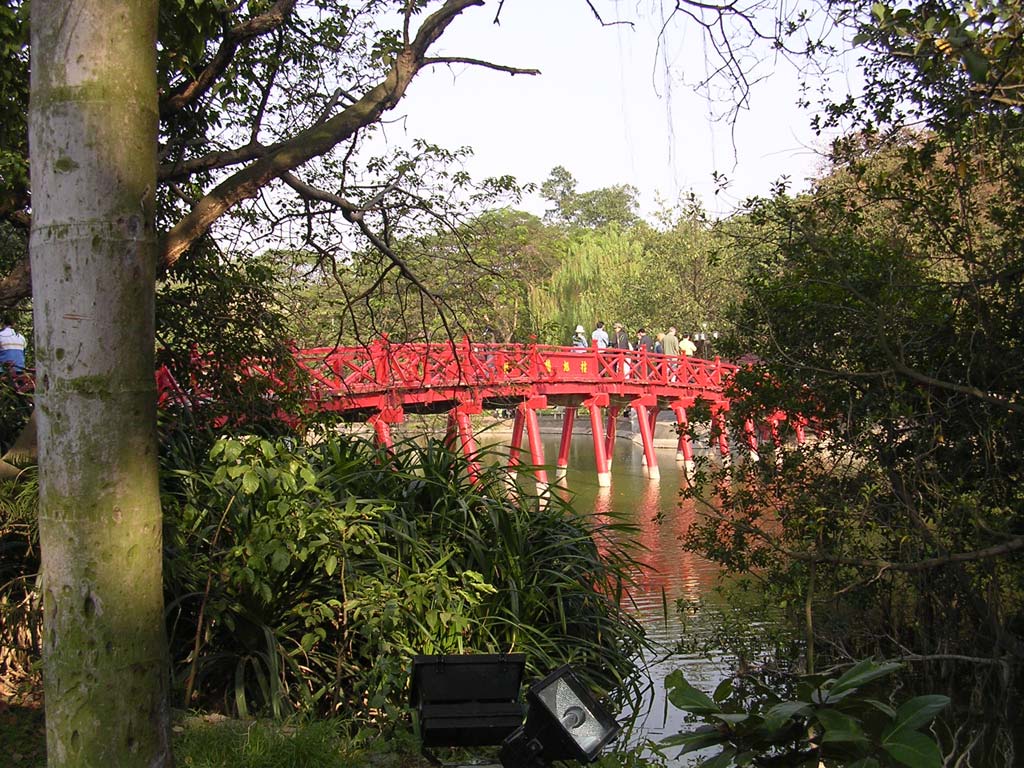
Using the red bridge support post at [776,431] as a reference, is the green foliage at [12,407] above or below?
above

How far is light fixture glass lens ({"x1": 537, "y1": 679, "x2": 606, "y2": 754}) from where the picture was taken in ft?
10.6

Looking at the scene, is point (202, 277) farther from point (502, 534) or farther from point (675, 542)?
point (675, 542)

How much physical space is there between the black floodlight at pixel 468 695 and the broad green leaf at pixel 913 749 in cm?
161

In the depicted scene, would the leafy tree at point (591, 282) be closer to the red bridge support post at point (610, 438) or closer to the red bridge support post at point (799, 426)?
the red bridge support post at point (610, 438)

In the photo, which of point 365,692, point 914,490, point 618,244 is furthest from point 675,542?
point 618,244

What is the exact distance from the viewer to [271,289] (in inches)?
268

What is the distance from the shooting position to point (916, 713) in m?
2.13

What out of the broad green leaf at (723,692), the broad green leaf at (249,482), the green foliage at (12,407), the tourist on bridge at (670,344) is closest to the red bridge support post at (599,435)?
the tourist on bridge at (670,344)

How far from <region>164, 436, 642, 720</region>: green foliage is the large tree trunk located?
1849 millimetres

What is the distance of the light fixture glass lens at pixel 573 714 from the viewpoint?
3223 mm

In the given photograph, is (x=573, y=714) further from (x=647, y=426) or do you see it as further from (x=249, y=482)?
(x=647, y=426)

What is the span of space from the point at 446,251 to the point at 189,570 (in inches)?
103

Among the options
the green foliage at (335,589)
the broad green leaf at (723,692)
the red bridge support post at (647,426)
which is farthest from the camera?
the red bridge support post at (647,426)

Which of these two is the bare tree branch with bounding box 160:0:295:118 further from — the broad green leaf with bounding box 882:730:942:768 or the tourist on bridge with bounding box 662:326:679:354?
the tourist on bridge with bounding box 662:326:679:354
